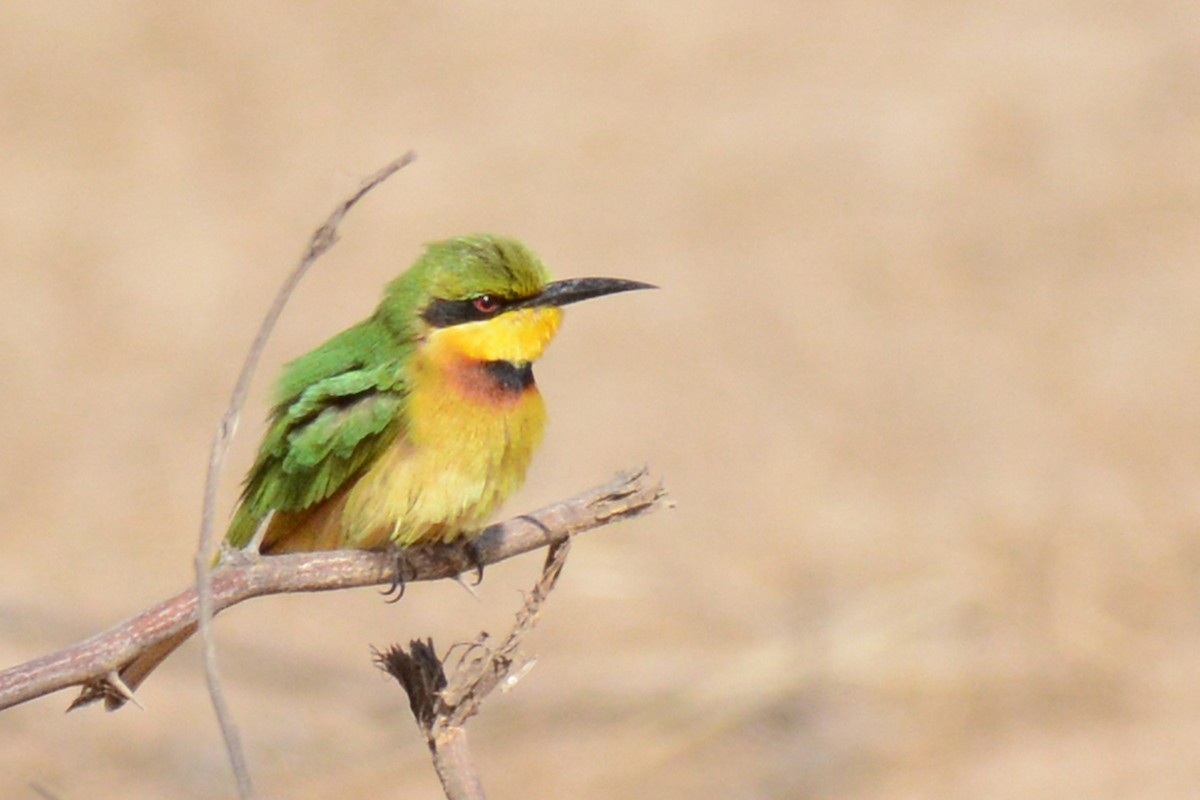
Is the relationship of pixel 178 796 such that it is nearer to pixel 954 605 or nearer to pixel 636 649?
pixel 636 649

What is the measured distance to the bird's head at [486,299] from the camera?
3201 millimetres

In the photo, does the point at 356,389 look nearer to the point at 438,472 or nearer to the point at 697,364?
the point at 438,472

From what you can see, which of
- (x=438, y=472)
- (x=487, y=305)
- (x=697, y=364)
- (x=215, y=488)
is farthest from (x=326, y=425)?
(x=697, y=364)

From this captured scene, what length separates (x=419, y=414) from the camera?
10.3ft

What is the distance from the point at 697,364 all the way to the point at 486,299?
3384 millimetres

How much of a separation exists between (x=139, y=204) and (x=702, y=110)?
A: 2241 millimetres

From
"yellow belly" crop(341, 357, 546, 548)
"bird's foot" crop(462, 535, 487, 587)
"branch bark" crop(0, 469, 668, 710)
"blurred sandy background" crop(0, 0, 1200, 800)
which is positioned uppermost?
"blurred sandy background" crop(0, 0, 1200, 800)

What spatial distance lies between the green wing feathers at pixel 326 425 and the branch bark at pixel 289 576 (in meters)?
0.19

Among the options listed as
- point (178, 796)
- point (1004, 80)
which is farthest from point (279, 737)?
point (1004, 80)

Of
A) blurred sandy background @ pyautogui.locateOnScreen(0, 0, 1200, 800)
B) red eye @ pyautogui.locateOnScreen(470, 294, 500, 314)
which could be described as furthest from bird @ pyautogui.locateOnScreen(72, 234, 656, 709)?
blurred sandy background @ pyautogui.locateOnScreen(0, 0, 1200, 800)

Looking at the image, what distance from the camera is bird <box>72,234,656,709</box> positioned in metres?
3.12

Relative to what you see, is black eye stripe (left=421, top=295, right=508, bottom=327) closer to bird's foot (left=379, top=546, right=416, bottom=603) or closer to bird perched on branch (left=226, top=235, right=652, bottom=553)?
bird perched on branch (left=226, top=235, right=652, bottom=553)

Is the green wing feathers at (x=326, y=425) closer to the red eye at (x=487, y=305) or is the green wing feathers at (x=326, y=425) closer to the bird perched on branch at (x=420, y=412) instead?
the bird perched on branch at (x=420, y=412)

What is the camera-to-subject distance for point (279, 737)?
17.7 feet
